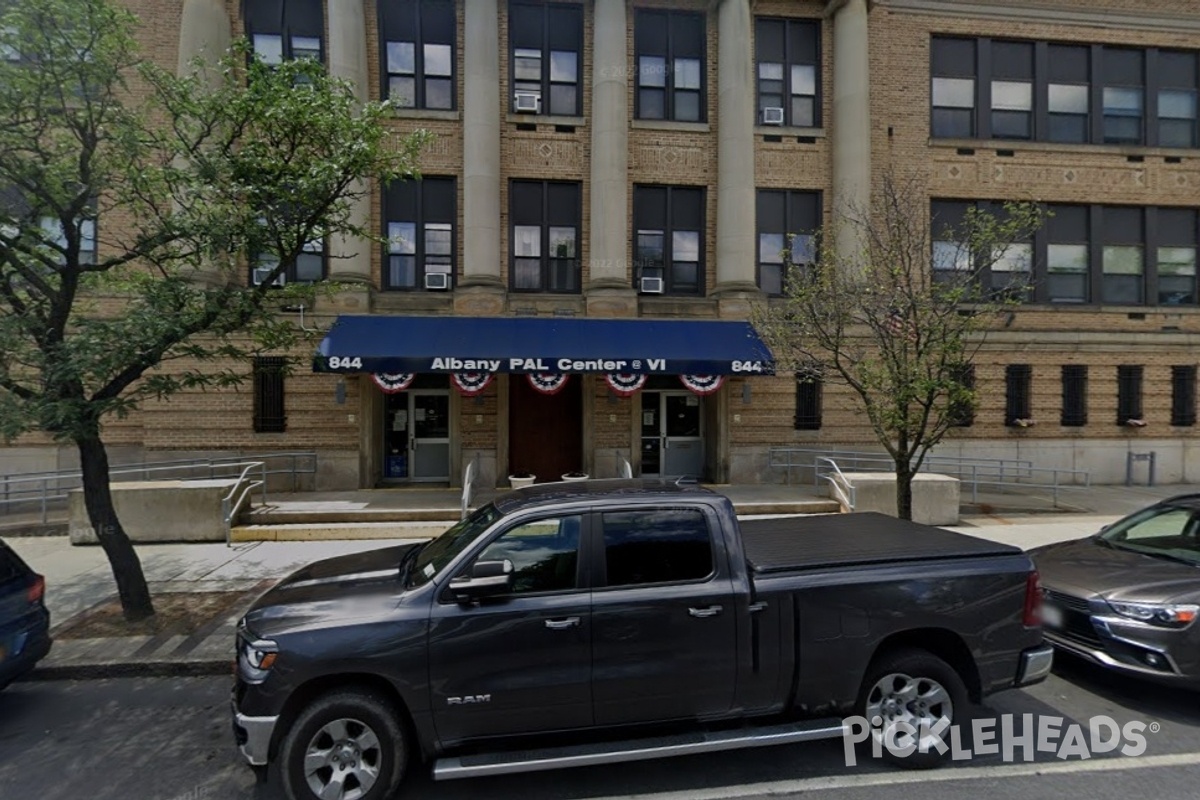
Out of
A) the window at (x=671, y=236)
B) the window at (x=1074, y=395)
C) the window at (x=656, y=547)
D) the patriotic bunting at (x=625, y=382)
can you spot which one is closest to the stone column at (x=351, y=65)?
the patriotic bunting at (x=625, y=382)

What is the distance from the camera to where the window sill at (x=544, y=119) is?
13.3 m

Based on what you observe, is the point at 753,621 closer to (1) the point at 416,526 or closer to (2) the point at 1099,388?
(1) the point at 416,526

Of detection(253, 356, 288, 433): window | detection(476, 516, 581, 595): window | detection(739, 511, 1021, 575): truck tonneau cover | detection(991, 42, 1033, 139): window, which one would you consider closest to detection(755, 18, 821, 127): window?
detection(991, 42, 1033, 139): window

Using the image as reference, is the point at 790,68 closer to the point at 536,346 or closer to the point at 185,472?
the point at 536,346

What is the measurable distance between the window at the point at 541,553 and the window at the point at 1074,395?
638 inches

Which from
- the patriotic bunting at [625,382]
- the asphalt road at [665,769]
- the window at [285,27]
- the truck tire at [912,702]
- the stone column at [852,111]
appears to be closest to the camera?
the asphalt road at [665,769]

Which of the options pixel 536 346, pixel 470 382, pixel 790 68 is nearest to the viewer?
pixel 536 346

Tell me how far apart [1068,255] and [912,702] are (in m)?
16.2

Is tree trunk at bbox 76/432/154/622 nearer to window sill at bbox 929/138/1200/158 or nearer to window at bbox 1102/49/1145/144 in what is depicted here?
window sill at bbox 929/138/1200/158

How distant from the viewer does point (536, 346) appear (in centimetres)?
1131

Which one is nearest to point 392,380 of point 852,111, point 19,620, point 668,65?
point 19,620

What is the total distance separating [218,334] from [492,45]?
1002cm

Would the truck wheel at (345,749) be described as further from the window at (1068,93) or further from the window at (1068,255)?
the window at (1068,93)

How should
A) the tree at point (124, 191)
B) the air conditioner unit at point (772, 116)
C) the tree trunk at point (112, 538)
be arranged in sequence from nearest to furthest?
1. the tree at point (124, 191)
2. the tree trunk at point (112, 538)
3. the air conditioner unit at point (772, 116)
